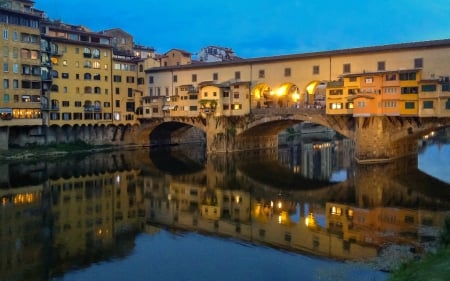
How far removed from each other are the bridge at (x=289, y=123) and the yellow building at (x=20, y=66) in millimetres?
17709

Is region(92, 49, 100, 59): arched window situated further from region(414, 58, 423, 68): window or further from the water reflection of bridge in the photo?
region(414, 58, 423, 68): window

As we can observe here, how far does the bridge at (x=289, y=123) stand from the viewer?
152 ft

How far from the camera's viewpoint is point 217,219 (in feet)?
89.2

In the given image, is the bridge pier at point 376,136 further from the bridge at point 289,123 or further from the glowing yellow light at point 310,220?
the glowing yellow light at point 310,220

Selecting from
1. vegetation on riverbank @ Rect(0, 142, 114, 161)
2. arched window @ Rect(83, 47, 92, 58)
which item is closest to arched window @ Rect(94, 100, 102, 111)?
vegetation on riverbank @ Rect(0, 142, 114, 161)

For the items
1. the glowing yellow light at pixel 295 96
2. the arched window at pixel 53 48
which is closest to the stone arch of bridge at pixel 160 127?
the glowing yellow light at pixel 295 96

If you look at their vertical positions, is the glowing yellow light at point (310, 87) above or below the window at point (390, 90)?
above

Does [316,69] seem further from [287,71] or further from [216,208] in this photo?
[216,208]

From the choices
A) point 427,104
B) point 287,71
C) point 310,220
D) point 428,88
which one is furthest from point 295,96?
point 310,220

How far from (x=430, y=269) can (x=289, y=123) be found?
4659 cm

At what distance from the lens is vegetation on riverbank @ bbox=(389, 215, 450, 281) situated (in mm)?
13398

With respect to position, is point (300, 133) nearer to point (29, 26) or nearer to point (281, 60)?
point (281, 60)

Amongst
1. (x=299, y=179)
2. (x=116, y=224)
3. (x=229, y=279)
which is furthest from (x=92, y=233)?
(x=299, y=179)

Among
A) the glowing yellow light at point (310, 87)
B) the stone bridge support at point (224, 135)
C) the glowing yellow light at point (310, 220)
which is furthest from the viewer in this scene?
the stone bridge support at point (224, 135)
